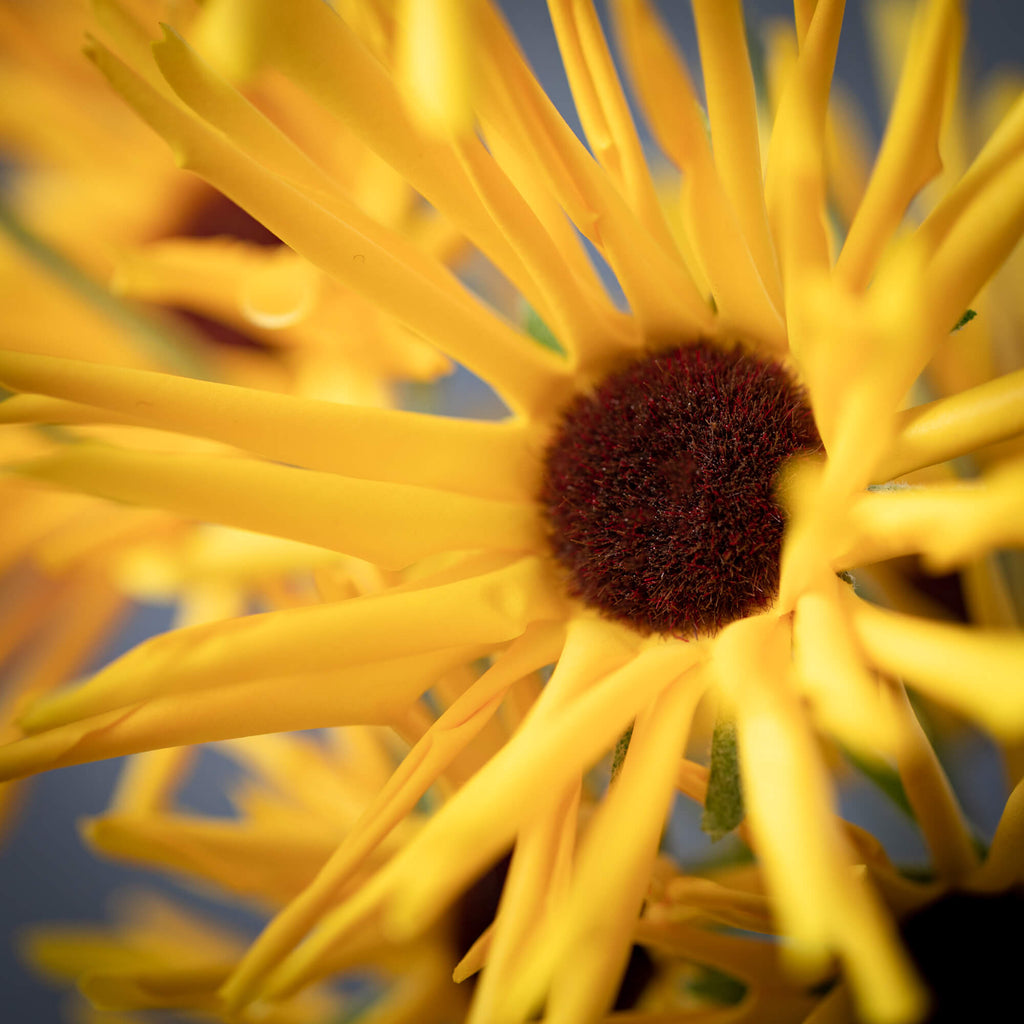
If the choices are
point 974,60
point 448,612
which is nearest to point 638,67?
point 448,612

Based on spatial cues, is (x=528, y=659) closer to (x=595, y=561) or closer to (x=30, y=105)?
(x=595, y=561)

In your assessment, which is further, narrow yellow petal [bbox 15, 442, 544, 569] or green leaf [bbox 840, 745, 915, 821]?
green leaf [bbox 840, 745, 915, 821]

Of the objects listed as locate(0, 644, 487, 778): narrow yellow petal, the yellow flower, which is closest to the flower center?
the yellow flower

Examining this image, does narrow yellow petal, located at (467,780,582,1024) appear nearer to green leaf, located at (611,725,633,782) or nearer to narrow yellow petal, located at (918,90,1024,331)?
green leaf, located at (611,725,633,782)

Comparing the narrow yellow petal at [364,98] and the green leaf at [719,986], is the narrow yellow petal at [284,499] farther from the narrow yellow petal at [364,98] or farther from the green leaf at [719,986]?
the green leaf at [719,986]

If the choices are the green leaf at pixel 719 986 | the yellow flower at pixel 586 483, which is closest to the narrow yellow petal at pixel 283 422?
the yellow flower at pixel 586 483

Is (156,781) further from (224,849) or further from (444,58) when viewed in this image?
(444,58)
